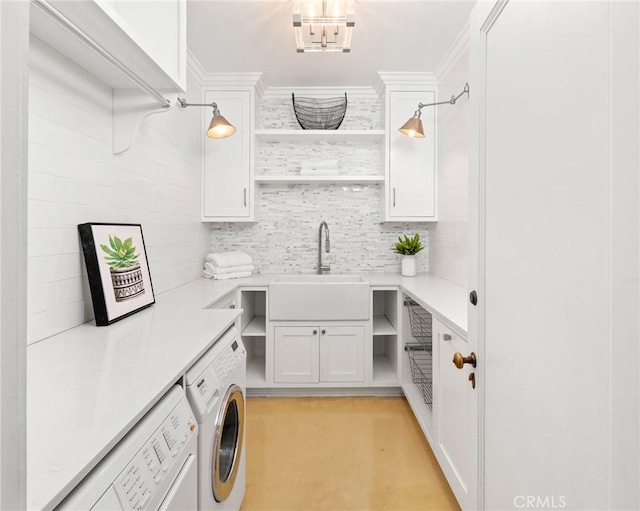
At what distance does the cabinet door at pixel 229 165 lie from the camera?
284 centimetres

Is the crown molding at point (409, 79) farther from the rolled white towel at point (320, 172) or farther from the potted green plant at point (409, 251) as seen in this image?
the potted green plant at point (409, 251)

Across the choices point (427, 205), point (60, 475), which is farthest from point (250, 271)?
point (60, 475)

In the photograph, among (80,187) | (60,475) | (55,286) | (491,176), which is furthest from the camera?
(80,187)

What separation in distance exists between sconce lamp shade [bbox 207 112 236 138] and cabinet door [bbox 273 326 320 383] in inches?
54.7

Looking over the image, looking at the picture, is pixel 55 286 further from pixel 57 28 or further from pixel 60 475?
pixel 60 475

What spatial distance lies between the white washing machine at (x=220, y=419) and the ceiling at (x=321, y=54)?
180 cm

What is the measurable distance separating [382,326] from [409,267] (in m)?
0.54

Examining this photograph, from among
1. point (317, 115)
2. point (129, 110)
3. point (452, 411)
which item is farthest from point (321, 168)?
point (452, 411)

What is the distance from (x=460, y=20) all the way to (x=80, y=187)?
7.28 feet

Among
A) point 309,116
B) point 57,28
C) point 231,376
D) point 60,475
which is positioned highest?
point 309,116

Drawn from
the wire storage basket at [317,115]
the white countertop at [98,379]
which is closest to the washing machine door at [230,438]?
the white countertop at [98,379]

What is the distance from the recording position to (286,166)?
10.4 ft

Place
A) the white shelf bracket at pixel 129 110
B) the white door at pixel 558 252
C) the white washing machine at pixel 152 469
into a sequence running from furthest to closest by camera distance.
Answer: the white shelf bracket at pixel 129 110 → the white washing machine at pixel 152 469 → the white door at pixel 558 252

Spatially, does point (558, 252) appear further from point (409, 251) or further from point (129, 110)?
point (409, 251)
